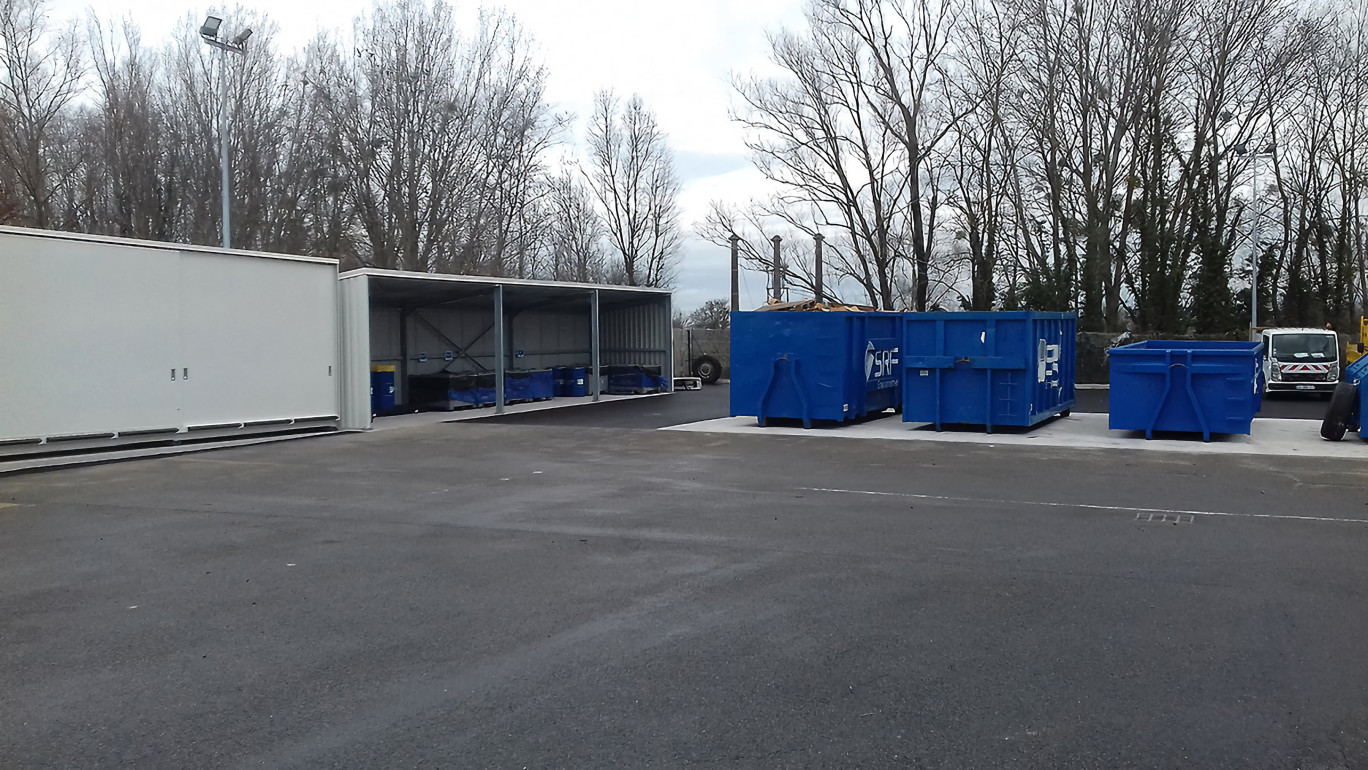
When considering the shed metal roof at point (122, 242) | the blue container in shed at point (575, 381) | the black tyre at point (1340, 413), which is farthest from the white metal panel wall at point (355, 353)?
the black tyre at point (1340, 413)

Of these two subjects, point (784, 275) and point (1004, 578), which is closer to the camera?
point (1004, 578)

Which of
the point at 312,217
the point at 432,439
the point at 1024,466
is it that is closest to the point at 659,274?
the point at 312,217

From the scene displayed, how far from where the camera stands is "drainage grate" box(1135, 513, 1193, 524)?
9.38 metres

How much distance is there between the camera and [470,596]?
682 centimetres

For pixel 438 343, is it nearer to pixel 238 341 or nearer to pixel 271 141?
pixel 238 341

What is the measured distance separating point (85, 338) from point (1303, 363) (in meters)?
25.9

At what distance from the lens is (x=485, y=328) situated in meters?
26.9

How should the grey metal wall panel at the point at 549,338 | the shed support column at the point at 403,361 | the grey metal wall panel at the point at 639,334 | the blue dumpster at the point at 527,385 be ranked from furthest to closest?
the grey metal wall panel at the point at 639,334
the grey metal wall panel at the point at 549,338
the blue dumpster at the point at 527,385
the shed support column at the point at 403,361

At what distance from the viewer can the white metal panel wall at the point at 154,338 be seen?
14.8 metres

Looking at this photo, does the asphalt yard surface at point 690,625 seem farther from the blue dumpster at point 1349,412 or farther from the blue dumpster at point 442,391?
the blue dumpster at point 442,391

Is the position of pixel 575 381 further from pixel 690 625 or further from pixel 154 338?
pixel 690 625

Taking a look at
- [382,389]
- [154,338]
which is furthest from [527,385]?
[154,338]

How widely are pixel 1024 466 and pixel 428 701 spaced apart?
10.3 metres

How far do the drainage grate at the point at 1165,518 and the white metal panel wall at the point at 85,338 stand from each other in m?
14.2
